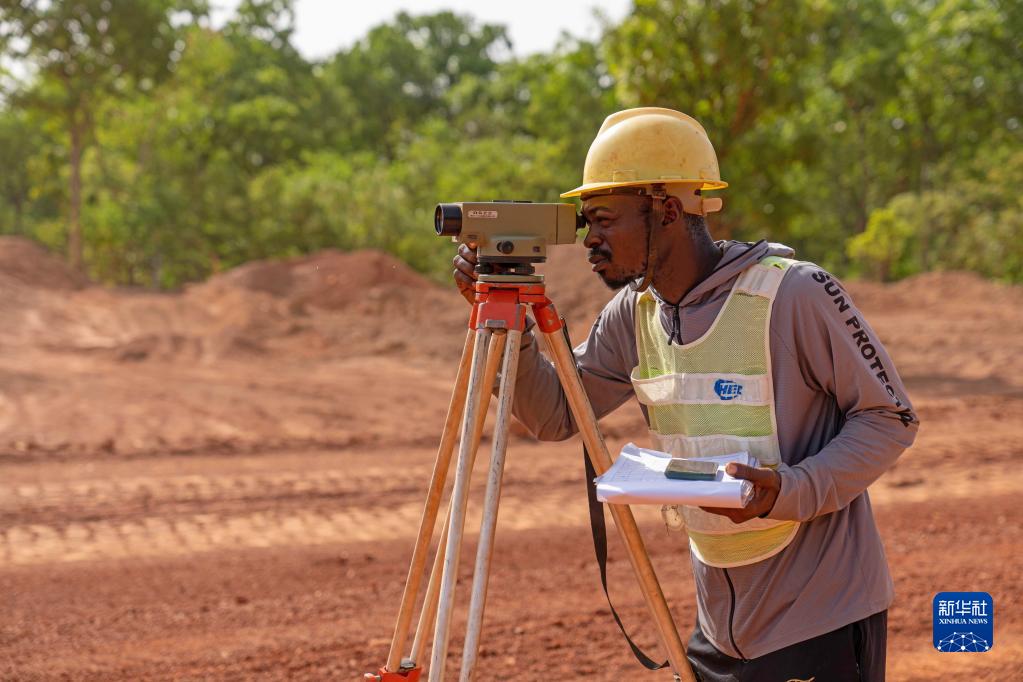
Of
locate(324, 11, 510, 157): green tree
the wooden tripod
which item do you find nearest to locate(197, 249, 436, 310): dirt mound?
the wooden tripod

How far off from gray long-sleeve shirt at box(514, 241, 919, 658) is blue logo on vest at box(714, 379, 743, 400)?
8 centimetres

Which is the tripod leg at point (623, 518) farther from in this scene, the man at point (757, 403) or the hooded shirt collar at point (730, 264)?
the hooded shirt collar at point (730, 264)

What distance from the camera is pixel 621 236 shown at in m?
2.32

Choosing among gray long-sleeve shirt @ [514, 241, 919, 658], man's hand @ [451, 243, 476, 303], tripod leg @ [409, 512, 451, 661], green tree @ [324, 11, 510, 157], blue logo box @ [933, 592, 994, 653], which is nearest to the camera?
gray long-sleeve shirt @ [514, 241, 919, 658]

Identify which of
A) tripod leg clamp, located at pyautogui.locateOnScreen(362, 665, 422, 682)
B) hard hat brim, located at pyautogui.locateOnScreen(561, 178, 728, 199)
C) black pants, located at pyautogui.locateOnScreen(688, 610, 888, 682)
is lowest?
tripod leg clamp, located at pyautogui.locateOnScreen(362, 665, 422, 682)

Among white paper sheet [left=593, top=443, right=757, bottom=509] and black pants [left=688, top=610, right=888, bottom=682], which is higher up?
white paper sheet [left=593, top=443, right=757, bottom=509]

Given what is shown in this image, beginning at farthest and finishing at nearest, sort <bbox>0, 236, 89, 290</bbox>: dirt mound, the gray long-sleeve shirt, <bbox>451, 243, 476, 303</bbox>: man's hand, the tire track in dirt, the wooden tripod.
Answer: <bbox>0, 236, 89, 290</bbox>: dirt mound < the tire track in dirt < <bbox>451, 243, 476, 303</bbox>: man's hand < the wooden tripod < the gray long-sleeve shirt

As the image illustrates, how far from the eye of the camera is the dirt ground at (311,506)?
4.57 metres

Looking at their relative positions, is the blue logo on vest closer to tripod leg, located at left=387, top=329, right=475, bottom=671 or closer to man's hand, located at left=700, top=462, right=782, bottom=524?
man's hand, located at left=700, top=462, right=782, bottom=524

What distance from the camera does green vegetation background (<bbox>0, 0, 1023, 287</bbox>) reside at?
12.8m

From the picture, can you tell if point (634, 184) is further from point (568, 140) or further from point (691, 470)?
point (568, 140)

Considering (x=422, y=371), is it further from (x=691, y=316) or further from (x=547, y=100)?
(x=547, y=100)

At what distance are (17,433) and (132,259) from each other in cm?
1627

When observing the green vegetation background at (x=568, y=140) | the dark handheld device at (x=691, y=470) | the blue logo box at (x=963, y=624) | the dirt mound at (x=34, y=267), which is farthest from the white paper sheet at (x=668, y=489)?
the dirt mound at (x=34, y=267)
